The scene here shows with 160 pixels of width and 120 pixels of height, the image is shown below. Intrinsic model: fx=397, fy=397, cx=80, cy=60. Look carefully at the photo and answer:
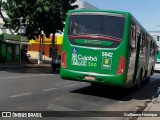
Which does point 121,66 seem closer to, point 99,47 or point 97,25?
point 99,47

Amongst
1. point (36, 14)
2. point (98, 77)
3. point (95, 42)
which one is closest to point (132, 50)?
point (95, 42)

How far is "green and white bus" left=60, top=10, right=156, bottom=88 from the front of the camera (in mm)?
14398

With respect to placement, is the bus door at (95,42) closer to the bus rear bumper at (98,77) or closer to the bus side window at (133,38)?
the bus rear bumper at (98,77)

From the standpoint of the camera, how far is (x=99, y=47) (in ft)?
47.8

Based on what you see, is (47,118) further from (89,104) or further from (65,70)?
(65,70)

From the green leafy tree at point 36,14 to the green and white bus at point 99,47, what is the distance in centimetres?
2616

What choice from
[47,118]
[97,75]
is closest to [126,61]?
[97,75]

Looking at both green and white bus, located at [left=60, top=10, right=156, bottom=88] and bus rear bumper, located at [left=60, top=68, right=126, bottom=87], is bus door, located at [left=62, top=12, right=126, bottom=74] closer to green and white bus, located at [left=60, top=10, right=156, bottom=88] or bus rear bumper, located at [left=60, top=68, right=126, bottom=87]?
green and white bus, located at [left=60, top=10, right=156, bottom=88]

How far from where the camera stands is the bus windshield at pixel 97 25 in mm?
14477

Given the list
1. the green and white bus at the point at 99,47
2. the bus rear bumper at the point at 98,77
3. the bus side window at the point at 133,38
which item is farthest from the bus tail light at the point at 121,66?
the bus side window at the point at 133,38

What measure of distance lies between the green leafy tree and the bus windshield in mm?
26070

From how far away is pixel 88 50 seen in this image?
48.3ft

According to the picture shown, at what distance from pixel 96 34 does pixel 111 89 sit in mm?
5174

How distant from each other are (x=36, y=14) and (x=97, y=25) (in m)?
27.4
